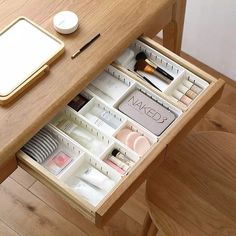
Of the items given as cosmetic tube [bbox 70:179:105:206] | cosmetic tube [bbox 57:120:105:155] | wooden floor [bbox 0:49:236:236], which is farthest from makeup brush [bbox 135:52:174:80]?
wooden floor [bbox 0:49:236:236]

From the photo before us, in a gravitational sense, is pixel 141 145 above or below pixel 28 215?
above

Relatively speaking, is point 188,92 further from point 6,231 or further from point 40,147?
point 6,231

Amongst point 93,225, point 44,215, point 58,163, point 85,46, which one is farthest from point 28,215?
point 85,46

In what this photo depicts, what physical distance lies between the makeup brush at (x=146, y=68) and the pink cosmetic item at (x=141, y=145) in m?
0.18

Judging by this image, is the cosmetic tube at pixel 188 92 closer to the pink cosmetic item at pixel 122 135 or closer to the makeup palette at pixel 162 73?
the makeup palette at pixel 162 73

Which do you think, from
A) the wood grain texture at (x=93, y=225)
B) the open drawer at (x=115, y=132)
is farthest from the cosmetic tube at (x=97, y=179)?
the wood grain texture at (x=93, y=225)

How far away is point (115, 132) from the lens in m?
1.18

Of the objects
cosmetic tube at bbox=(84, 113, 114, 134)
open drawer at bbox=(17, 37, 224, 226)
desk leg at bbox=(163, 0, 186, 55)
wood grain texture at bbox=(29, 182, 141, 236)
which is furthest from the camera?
wood grain texture at bbox=(29, 182, 141, 236)

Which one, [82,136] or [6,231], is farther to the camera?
[6,231]

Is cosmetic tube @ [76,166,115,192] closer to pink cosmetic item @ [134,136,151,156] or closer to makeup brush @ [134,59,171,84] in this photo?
pink cosmetic item @ [134,136,151,156]

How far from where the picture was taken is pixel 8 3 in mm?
1267

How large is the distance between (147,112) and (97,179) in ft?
0.65

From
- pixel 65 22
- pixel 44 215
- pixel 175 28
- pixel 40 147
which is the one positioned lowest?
pixel 44 215

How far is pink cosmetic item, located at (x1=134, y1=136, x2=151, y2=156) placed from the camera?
1163 millimetres
